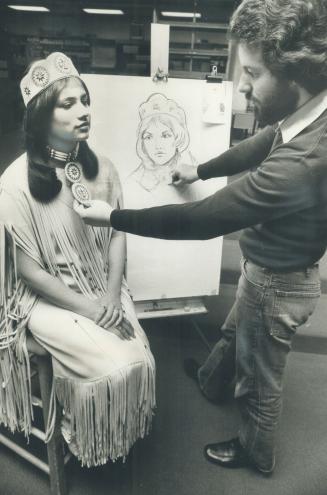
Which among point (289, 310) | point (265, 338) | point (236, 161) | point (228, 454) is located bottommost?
point (228, 454)

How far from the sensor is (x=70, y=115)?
1.14m

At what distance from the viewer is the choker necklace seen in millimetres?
1149

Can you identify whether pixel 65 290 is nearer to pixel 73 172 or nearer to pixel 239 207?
pixel 73 172

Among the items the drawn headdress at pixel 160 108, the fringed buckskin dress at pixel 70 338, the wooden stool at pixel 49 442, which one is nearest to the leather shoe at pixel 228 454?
the fringed buckskin dress at pixel 70 338

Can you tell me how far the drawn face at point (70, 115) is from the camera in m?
1.11

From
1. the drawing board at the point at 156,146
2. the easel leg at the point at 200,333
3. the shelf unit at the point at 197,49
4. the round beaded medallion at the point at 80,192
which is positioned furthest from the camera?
the easel leg at the point at 200,333

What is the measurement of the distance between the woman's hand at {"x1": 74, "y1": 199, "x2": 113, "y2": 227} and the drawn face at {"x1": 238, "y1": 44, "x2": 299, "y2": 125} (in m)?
0.48

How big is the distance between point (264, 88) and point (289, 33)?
0.13 meters

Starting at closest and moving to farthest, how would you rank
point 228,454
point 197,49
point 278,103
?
1. point 278,103
2. point 197,49
3. point 228,454

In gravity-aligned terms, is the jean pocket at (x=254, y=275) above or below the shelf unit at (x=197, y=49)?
below

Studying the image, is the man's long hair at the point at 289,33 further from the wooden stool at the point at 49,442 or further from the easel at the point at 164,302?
the wooden stool at the point at 49,442

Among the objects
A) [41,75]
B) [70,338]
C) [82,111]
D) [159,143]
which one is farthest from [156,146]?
[70,338]

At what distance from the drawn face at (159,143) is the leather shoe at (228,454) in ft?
3.50

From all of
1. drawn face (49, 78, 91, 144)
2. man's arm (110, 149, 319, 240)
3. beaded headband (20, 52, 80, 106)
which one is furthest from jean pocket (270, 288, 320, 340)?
beaded headband (20, 52, 80, 106)
